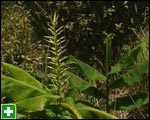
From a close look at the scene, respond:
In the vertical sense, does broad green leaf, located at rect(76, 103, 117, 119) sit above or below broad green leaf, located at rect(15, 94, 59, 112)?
below

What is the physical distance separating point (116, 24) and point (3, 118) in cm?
230

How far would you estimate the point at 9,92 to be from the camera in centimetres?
241

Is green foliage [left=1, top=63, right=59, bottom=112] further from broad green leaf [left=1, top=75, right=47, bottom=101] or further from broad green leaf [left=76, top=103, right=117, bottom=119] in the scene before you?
broad green leaf [left=76, top=103, right=117, bottom=119]

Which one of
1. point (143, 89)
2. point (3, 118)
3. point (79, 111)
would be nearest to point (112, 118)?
point (79, 111)

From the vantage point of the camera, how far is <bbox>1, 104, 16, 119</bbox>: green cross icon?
2452 millimetres

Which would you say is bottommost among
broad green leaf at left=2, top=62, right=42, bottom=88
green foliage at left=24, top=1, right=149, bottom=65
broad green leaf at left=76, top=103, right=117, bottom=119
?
broad green leaf at left=76, top=103, right=117, bottom=119

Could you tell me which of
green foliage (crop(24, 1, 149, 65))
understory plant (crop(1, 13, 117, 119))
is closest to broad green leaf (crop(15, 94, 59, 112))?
understory plant (crop(1, 13, 117, 119))

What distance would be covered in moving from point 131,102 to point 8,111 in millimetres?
623

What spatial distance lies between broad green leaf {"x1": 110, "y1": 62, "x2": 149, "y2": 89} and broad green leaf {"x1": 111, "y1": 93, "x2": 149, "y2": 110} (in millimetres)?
88

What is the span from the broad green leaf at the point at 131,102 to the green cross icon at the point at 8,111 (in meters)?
0.51

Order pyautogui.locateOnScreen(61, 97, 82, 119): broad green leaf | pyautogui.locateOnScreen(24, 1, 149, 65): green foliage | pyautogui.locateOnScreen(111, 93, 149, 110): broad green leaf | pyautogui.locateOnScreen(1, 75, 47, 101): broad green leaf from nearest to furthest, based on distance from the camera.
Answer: pyautogui.locateOnScreen(61, 97, 82, 119): broad green leaf
pyautogui.locateOnScreen(1, 75, 47, 101): broad green leaf
pyautogui.locateOnScreen(111, 93, 149, 110): broad green leaf
pyautogui.locateOnScreen(24, 1, 149, 65): green foliage

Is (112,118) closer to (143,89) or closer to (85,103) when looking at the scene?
(85,103)

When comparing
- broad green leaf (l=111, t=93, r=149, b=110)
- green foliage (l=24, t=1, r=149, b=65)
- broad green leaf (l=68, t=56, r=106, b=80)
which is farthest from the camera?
green foliage (l=24, t=1, r=149, b=65)

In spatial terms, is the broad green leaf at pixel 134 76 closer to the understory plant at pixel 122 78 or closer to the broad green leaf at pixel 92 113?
the understory plant at pixel 122 78
